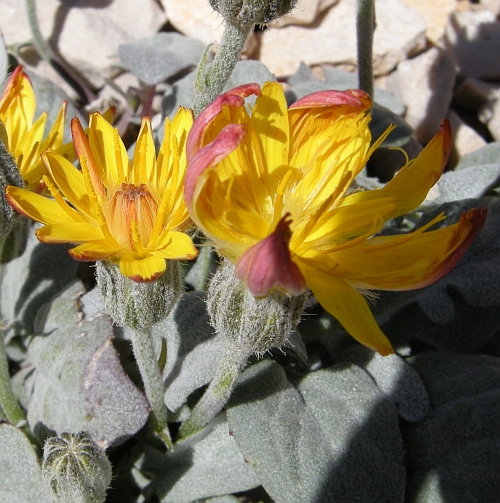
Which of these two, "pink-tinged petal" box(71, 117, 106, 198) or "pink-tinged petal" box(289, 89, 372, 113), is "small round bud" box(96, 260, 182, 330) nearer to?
"pink-tinged petal" box(71, 117, 106, 198)

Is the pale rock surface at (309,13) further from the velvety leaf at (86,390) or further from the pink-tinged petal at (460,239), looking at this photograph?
the pink-tinged petal at (460,239)

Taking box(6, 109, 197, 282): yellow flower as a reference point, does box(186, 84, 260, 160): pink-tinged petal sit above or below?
above

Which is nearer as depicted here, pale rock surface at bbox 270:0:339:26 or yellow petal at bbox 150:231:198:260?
yellow petal at bbox 150:231:198:260

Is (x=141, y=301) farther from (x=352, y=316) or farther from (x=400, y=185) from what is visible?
(x=400, y=185)

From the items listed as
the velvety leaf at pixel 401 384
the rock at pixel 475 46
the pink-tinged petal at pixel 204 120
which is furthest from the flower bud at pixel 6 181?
the rock at pixel 475 46

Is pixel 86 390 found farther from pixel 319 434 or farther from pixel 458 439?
pixel 458 439

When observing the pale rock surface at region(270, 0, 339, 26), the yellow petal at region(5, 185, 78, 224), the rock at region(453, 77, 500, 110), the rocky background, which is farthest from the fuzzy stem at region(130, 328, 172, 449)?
the rock at region(453, 77, 500, 110)

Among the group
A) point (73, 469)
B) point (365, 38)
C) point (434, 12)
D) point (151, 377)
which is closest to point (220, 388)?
point (151, 377)
